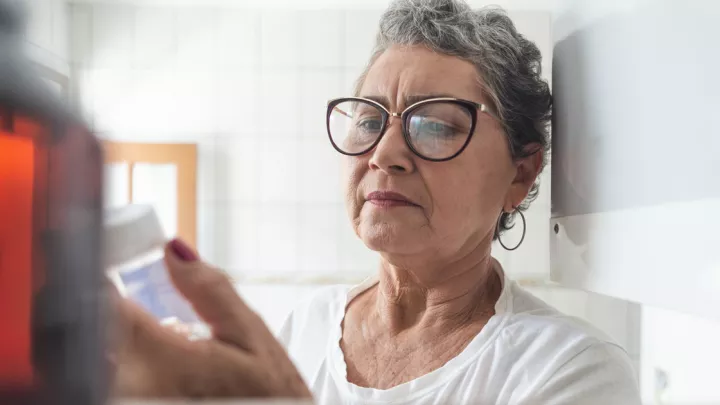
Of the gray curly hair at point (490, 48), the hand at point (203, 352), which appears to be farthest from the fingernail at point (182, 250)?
the gray curly hair at point (490, 48)

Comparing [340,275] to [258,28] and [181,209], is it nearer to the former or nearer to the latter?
[258,28]

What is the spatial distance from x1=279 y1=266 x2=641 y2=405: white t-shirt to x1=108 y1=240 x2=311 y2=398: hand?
220 millimetres

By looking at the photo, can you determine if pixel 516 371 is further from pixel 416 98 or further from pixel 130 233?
pixel 130 233

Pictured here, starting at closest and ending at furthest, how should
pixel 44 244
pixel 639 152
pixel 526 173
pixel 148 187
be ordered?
pixel 44 244
pixel 148 187
pixel 639 152
pixel 526 173

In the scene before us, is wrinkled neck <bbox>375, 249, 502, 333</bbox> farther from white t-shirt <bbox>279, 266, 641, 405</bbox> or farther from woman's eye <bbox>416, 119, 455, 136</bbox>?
woman's eye <bbox>416, 119, 455, 136</bbox>

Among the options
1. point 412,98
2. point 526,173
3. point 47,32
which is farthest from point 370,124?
point 47,32

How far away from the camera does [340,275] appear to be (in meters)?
0.96

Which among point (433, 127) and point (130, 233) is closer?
point (130, 233)

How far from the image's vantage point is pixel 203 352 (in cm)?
14

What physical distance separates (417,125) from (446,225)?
9 cm

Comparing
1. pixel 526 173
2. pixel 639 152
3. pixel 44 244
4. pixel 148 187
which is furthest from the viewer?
pixel 526 173

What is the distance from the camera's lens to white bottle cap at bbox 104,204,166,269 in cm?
12

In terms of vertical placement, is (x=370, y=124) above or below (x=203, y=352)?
above

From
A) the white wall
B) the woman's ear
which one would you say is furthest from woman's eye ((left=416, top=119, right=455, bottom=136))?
the white wall
